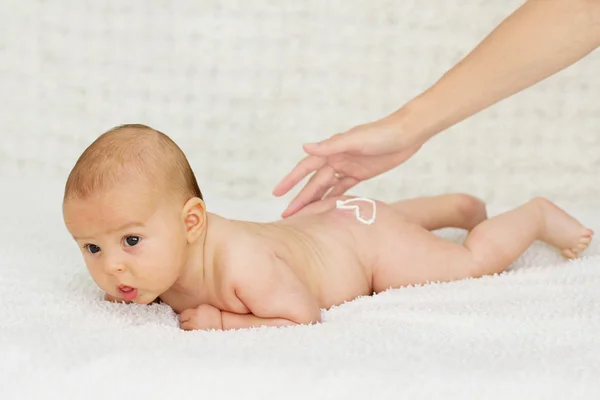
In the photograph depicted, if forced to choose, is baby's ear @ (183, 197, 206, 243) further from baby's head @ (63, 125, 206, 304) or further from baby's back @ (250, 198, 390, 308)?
baby's back @ (250, 198, 390, 308)

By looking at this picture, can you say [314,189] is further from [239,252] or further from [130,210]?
[130,210]

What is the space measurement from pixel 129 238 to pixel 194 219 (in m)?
0.11

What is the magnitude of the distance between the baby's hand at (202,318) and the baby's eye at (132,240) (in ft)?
0.48

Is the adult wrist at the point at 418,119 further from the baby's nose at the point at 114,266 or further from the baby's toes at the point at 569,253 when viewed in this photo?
the baby's nose at the point at 114,266

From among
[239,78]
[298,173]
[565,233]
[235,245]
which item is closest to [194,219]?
[235,245]

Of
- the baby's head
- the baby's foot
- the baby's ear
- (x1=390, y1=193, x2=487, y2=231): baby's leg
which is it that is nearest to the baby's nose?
the baby's head

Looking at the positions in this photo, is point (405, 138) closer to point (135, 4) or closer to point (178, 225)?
point (178, 225)

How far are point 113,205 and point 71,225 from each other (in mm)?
71

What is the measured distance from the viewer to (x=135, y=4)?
229cm

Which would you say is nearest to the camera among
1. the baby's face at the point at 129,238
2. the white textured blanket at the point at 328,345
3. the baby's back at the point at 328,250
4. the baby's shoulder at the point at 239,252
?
the white textured blanket at the point at 328,345

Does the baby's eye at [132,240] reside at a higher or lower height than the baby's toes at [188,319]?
higher

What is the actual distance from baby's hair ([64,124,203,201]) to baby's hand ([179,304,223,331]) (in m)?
0.16

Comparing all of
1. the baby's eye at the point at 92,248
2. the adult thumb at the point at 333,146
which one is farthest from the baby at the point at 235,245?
the adult thumb at the point at 333,146

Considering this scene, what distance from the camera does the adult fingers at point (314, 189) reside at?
1668 millimetres
